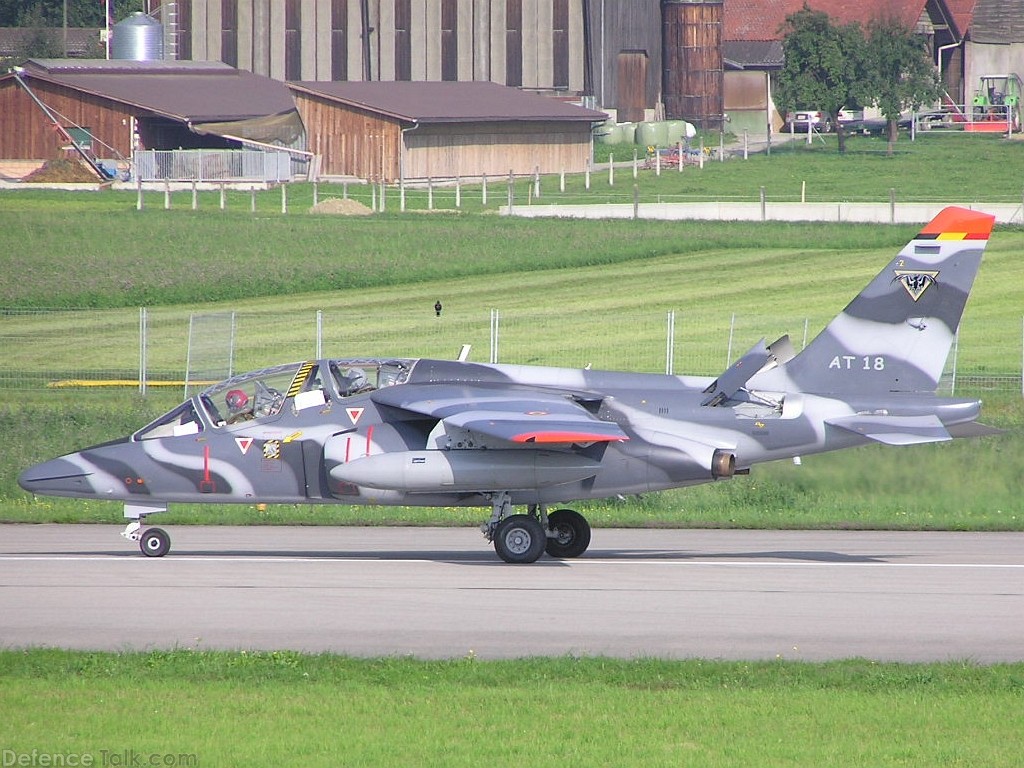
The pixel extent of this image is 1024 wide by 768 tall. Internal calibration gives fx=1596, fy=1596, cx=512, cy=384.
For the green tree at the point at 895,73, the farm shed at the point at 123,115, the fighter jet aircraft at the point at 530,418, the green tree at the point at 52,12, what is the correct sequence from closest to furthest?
the fighter jet aircraft at the point at 530,418, the farm shed at the point at 123,115, the green tree at the point at 895,73, the green tree at the point at 52,12

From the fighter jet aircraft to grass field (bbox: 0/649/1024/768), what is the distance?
554 cm

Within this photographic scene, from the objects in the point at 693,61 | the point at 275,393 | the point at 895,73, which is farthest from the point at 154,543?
the point at 693,61

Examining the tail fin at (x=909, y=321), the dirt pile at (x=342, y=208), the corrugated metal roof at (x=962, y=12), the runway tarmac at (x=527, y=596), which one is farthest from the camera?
the corrugated metal roof at (x=962, y=12)

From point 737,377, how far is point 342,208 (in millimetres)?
43810

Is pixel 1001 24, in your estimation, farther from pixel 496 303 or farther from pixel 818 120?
pixel 496 303

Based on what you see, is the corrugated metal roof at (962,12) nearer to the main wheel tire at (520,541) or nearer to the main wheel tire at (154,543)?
the main wheel tire at (520,541)

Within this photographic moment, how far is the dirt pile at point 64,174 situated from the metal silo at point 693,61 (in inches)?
1579

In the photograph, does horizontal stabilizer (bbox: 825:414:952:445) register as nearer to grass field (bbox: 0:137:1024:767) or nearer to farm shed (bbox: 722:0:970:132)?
grass field (bbox: 0:137:1024:767)

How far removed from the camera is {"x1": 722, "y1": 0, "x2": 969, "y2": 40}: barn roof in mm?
100756

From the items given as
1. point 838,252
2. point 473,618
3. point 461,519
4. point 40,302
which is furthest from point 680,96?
point 473,618

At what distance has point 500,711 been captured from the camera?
38.0 ft

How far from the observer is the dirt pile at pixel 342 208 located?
6091 centimetres

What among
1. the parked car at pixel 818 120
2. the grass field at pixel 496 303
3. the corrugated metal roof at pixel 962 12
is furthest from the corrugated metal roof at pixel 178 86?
the corrugated metal roof at pixel 962 12

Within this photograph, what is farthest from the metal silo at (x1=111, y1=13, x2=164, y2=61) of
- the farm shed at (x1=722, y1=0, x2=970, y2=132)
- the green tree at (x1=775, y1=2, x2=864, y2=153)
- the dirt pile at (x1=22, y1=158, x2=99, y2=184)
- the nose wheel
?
the nose wheel
